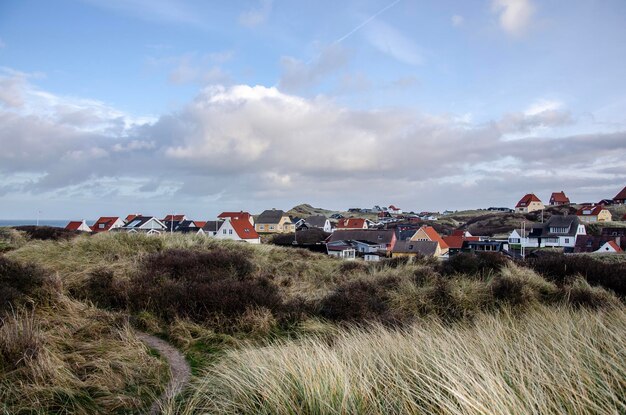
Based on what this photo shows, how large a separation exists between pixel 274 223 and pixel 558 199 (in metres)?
87.3

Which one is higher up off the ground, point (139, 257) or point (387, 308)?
point (139, 257)

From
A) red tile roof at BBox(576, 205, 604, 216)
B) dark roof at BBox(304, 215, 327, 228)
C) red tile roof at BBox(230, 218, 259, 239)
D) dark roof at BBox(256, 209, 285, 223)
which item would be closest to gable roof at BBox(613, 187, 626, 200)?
red tile roof at BBox(576, 205, 604, 216)

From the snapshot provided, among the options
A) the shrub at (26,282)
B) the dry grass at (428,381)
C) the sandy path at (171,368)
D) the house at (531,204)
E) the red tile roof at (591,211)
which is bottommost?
the sandy path at (171,368)

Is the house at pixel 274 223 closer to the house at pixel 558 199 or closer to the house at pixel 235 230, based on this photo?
the house at pixel 235 230

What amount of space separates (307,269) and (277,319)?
6979 mm

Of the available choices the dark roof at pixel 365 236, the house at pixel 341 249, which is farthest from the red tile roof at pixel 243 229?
the house at pixel 341 249

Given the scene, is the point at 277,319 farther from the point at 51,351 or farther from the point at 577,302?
the point at 577,302

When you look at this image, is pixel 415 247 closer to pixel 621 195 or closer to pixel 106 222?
pixel 106 222

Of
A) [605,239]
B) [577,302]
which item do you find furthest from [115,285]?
[605,239]

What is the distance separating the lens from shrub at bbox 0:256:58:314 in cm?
694

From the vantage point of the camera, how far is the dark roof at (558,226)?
61750 millimetres

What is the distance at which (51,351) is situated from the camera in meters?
4.76

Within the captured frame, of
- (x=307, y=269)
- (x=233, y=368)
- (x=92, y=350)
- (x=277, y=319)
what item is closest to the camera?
(x=233, y=368)

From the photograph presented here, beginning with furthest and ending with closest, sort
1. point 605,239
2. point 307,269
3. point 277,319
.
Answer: point 605,239
point 307,269
point 277,319
